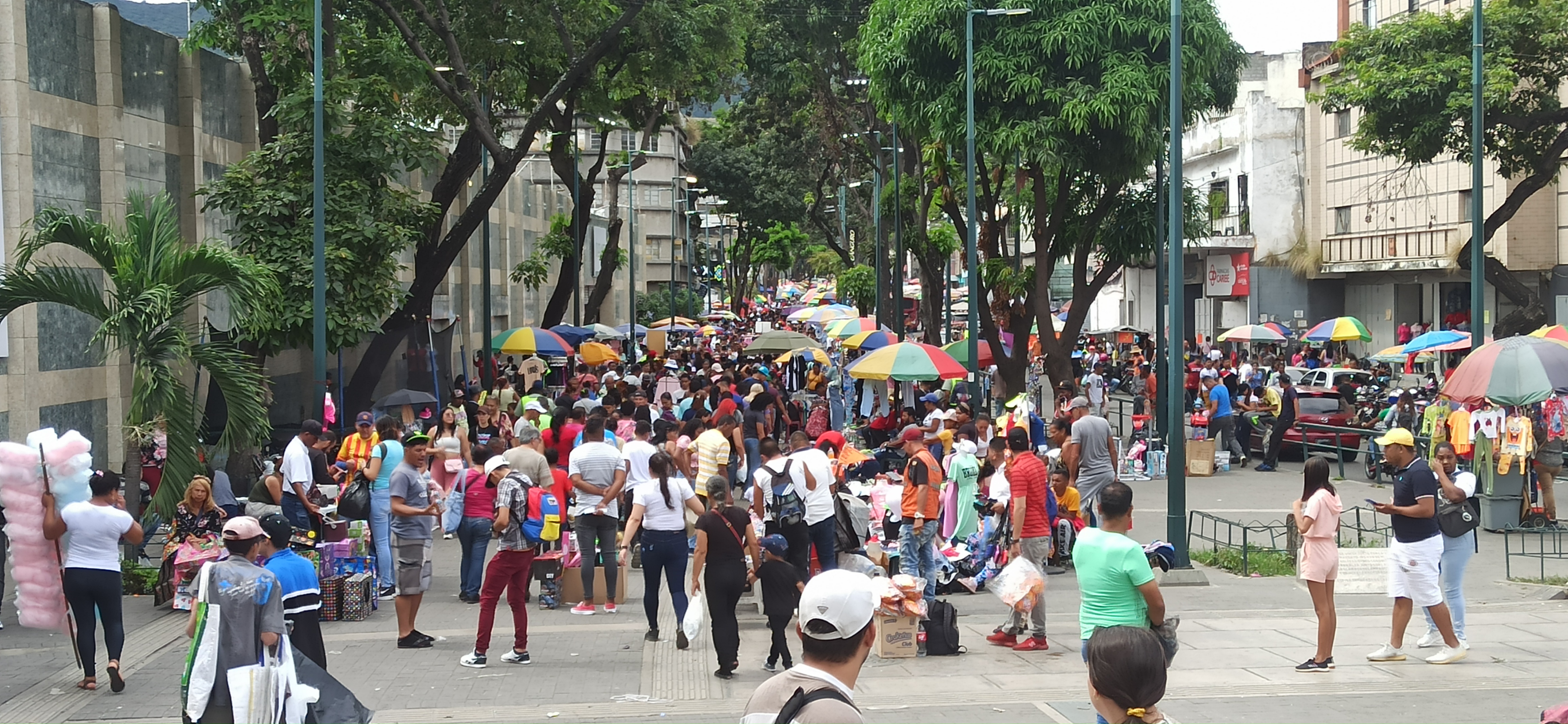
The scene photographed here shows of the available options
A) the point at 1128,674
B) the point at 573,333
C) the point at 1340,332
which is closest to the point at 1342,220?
the point at 1340,332

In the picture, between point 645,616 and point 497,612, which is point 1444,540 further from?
point 497,612

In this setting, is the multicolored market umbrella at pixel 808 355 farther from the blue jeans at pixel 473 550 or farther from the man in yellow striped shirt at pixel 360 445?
the blue jeans at pixel 473 550

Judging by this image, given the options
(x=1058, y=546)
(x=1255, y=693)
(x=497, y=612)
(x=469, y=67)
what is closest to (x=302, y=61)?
(x=469, y=67)

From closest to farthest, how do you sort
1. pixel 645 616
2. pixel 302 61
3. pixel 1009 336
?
pixel 645 616
pixel 302 61
pixel 1009 336

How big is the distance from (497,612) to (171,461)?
Result: 3.10 m

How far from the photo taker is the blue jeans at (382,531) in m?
12.8

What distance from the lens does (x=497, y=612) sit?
12617mm

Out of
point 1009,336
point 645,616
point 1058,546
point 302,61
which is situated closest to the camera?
point 645,616

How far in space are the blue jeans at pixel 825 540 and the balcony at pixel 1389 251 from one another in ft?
105

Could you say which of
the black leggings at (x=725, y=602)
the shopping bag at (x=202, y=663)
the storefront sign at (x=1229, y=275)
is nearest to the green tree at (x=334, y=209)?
the black leggings at (x=725, y=602)

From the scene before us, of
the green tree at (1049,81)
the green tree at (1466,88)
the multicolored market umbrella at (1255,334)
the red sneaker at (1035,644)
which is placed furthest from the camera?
the multicolored market umbrella at (1255,334)

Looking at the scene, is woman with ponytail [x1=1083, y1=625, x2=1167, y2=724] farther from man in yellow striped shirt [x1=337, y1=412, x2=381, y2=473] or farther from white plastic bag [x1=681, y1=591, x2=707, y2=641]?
man in yellow striped shirt [x1=337, y1=412, x2=381, y2=473]

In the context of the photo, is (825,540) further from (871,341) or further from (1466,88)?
(1466,88)

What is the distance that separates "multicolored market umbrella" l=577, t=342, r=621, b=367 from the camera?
31.0m
